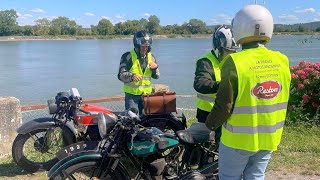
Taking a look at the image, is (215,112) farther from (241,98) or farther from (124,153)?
(124,153)

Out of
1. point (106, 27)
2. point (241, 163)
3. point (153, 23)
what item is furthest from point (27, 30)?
point (241, 163)

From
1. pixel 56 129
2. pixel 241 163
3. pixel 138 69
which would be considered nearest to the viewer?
pixel 241 163

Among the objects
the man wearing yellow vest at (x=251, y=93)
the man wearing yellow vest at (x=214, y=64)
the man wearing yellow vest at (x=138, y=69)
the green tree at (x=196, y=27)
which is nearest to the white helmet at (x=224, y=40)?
the man wearing yellow vest at (x=214, y=64)

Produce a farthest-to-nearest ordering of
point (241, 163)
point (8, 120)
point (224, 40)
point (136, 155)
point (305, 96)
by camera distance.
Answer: point (305, 96)
point (8, 120)
point (224, 40)
point (136, 155)
point (241, 163)

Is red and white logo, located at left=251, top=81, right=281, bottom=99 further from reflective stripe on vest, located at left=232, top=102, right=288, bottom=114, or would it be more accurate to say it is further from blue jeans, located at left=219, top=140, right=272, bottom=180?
blue jeans, located at left=219, top=140, right=272, bottom=180

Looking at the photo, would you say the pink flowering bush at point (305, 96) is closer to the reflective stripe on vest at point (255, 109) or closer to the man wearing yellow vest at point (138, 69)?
the man wearing yellow vest at point (138, 69)

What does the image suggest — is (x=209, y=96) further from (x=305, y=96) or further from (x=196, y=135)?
(x=305, y=96)

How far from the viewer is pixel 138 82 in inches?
231

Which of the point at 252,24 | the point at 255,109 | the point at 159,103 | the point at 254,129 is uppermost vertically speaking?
the point at 252,24

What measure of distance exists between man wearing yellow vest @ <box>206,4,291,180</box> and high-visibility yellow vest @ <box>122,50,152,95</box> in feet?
9.46

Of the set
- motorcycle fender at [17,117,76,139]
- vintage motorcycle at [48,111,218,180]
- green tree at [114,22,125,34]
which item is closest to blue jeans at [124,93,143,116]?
motorcycle fender at [17,117,76,139]

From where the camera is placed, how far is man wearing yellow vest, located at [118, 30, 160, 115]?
570cm

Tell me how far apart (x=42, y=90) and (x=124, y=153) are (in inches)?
563

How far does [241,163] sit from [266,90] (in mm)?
599
